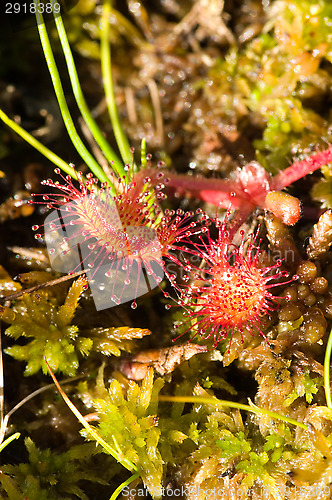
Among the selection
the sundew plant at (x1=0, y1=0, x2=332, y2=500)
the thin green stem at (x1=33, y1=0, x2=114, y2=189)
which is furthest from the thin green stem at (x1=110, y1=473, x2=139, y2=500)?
the thin green stem at (x1=33, y1=0, x2=114, y2=189)

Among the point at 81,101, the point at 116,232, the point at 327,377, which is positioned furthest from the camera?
the point at 81,101

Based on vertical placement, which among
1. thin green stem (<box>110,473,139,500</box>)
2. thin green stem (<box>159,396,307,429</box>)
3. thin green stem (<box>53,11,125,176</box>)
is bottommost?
thin green stem (<box>110,473,139,500</box>)

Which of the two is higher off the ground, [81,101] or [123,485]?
[81,101]

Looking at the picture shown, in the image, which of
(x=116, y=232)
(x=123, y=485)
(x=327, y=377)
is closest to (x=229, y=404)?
(x=327, y=377)

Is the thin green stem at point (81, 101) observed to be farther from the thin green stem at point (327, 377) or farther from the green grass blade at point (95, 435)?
the thin green stem at point (327, 377)

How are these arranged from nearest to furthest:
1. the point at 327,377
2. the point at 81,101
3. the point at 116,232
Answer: the point at 327,377 → the point at 116,232 → the point at 81,101

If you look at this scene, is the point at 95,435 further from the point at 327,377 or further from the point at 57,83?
the point at 57,83

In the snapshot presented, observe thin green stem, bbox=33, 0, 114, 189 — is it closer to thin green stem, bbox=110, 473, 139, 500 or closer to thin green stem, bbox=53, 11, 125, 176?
thin green stem, bbox=53, 11, 125, 176

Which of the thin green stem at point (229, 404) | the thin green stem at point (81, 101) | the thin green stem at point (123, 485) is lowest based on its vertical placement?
the thin green stem at point (123, 485)

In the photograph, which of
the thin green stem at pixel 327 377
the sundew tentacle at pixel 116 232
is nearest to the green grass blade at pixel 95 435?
Result: the sundew tentacle at pixel 116 232
